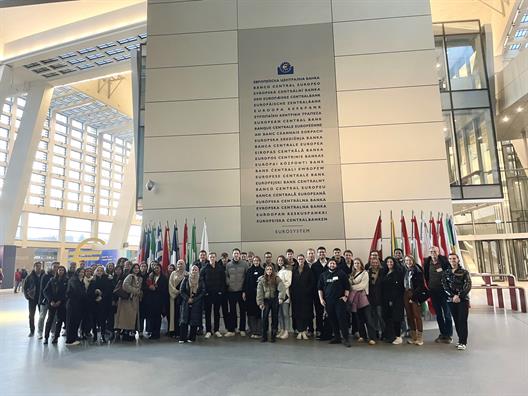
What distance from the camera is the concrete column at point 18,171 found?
20.0 m

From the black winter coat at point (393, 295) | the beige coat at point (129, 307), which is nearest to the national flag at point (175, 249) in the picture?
the beige coat at point (129, 307)

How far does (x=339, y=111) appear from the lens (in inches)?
295

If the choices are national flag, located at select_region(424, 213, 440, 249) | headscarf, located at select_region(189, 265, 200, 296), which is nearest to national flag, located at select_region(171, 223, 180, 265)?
headscarf, located at select_region(189, 265, 200, 296)

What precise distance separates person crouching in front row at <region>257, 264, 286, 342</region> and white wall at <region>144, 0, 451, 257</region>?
131cm

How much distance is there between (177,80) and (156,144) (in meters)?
1.51

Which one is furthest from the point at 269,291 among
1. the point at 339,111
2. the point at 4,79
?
the point at 4,79

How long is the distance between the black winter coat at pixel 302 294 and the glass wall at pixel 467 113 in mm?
8525

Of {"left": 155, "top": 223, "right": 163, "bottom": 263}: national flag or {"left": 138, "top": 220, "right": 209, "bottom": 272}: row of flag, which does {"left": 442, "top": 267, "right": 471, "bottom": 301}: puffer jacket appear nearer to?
{"left": 138, "top": 220, "right": 209, "bottom": 272}: row of flag

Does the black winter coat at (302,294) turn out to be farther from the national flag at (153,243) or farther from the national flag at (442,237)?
the national flag at (153,243)

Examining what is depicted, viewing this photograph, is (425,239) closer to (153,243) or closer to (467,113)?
(153,243)

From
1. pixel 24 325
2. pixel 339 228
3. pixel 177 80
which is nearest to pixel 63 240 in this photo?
pixel 24 325

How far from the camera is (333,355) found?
4723 millimetres

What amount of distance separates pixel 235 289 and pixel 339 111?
13.7 feet

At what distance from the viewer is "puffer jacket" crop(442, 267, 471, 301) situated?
5086 millimetres
